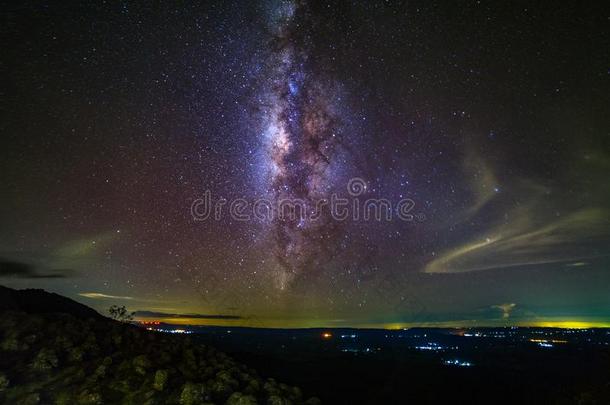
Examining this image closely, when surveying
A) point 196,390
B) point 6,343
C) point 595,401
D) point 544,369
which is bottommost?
point 544,369

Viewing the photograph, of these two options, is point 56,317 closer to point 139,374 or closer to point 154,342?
point 154,342

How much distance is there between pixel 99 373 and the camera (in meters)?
17.1

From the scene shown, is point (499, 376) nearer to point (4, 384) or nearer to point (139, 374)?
point (139, 374)

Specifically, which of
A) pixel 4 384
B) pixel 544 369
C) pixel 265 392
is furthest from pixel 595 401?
pixel 544 369

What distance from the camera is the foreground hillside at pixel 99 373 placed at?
15641 mm

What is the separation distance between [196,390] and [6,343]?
971cm

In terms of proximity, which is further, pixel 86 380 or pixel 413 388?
pixel 413 388

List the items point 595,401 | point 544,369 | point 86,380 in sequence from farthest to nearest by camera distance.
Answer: point 544,369
point 595,401
point 86,380

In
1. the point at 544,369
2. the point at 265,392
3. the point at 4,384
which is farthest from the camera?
the point at 544,369

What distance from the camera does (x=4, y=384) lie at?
15.3 m

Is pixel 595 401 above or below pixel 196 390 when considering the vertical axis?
below

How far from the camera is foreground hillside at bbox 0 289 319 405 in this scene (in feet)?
51.3

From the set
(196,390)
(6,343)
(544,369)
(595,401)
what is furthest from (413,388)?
(544,369)

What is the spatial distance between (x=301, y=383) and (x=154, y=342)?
58.8 feet
